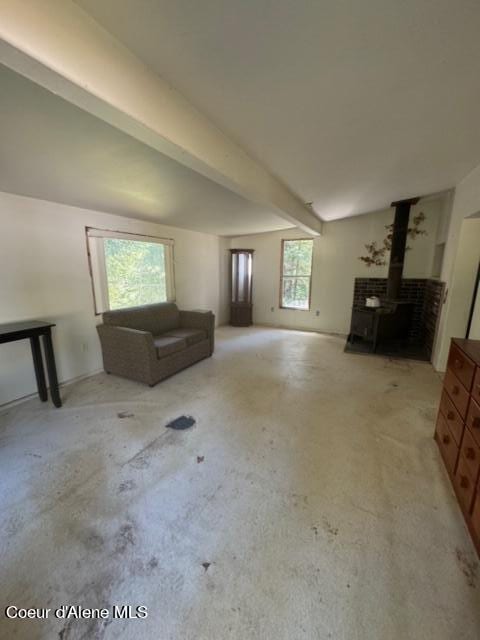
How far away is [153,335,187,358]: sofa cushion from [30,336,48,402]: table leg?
1096 millimetres

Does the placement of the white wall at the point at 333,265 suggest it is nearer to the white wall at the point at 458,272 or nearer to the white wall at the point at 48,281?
the white wall at the point at 458,272

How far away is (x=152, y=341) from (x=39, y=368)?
108 centimetres

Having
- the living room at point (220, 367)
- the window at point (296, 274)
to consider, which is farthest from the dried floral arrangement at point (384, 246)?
the window at point (296, 274)

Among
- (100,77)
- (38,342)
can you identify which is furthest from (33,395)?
(100,77)

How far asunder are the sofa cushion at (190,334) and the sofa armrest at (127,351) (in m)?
0.61

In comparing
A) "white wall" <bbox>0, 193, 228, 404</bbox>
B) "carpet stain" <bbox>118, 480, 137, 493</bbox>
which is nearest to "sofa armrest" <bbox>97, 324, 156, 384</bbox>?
"white wall" <bbox>0, 193, 228, 404</bbox>

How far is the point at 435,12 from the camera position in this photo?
902 millimetres

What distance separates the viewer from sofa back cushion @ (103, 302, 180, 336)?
10.4 feet

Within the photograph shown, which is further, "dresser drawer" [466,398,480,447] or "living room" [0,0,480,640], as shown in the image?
"dresser drawer" [466,398,480,447]

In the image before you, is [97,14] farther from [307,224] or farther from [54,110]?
[307,224]

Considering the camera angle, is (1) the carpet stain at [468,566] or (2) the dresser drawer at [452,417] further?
(2) the dresser drawer at [452,417]

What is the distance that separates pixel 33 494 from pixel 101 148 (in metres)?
2.17

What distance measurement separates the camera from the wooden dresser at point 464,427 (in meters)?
1.34

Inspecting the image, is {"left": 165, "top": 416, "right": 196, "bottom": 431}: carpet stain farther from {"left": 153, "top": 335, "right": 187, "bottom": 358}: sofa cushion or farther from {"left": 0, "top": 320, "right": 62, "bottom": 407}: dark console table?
{"left": 0, "top": 320, "right": 62, "bottom": 407}: dark console table
